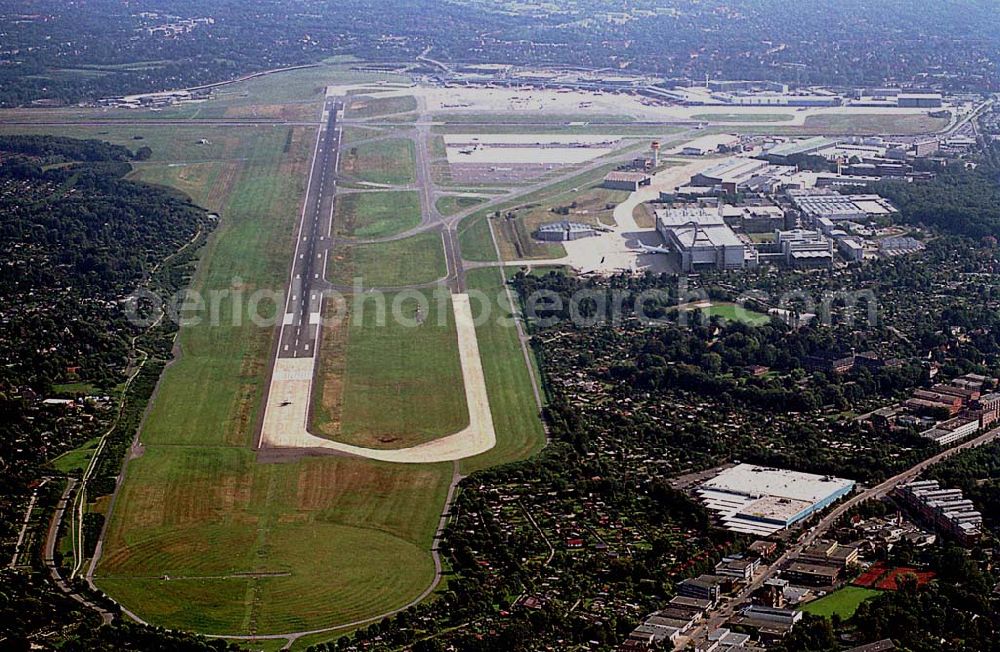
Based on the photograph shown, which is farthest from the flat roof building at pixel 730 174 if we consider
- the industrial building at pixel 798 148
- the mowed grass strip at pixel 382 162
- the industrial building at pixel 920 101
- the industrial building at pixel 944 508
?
the industrial building at pixel 944 508

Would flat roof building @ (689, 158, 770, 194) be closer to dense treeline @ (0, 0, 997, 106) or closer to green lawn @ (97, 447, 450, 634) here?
dense treeline @ (0, 0, 997, 106)

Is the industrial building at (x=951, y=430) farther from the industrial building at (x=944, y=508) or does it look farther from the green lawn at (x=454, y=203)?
the green lawn at (x=454, y=203)

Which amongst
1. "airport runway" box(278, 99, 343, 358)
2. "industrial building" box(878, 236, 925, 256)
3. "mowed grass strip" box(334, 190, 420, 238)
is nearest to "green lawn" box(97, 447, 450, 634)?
"airport runway" box(278, 99, 343, 358)

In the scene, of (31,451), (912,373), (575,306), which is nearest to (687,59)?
(575,306)

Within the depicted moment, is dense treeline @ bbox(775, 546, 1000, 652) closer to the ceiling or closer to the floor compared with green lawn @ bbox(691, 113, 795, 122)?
closer to the floor

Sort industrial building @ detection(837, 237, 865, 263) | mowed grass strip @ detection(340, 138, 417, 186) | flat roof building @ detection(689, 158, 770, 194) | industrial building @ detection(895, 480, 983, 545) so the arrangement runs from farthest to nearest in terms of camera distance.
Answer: mowed grass strip @ detection(340, 138, 417, 186) < flat roof building @ detection(689, 158, 770, 194) < industrial building @ detection(837, 237, 865, 263) < industrial building @ detection(895, 480, 983, 545)

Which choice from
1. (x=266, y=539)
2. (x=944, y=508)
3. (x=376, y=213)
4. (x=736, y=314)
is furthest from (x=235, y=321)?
(x=944, y=508)

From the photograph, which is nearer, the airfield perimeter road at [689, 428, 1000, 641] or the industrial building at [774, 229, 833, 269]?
the airfield perimeter road at [689, 428, 1000, 641]
